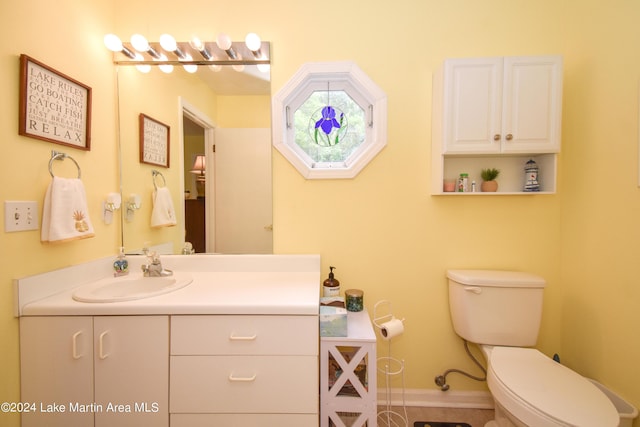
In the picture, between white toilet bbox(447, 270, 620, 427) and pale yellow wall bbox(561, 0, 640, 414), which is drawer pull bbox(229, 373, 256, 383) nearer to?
white toilet bbox(447, 270, 620, 427)

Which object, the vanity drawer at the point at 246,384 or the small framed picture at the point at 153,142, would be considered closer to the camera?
the vanity drawer at the point at 246,384

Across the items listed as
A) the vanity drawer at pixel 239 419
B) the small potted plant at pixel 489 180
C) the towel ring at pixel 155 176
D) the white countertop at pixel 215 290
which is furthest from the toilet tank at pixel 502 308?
the towel ring at pixel 155 176

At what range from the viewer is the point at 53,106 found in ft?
3.74

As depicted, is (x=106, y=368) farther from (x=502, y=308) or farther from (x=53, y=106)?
(x=502, y=308)

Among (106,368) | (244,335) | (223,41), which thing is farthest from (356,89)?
(106,368)

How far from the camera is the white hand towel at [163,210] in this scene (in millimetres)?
1562

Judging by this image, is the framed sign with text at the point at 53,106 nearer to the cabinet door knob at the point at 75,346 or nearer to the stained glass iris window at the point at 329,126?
the cabinet door knob at the point at 75,346

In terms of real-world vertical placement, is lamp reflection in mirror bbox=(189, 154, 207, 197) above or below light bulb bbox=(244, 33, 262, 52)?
below

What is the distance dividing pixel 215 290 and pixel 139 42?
1.37 metres

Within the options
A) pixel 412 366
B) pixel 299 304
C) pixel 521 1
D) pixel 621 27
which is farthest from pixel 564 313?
pixel 521 1

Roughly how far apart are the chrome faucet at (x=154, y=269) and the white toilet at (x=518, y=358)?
154 cm

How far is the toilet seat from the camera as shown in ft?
2.96

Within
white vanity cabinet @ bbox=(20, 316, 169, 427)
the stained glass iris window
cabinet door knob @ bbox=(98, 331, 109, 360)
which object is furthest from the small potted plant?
cabinet door knob @ bbox=(98, 331, 109, 360)

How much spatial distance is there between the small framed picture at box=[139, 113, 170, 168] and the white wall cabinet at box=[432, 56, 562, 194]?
1.55 meters
